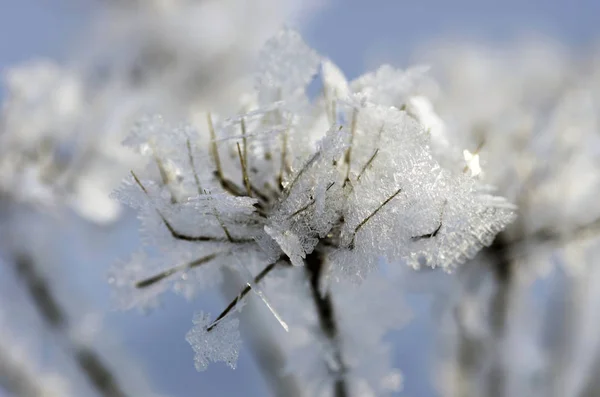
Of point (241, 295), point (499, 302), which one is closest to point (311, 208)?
point (241, 295)

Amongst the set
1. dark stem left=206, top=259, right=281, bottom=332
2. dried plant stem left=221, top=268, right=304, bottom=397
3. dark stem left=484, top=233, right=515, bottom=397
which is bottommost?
dark stem left=484, top=233, right=515, bottom=397

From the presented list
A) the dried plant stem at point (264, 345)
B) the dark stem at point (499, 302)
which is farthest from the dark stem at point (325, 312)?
the dark stem at point (499, 302)

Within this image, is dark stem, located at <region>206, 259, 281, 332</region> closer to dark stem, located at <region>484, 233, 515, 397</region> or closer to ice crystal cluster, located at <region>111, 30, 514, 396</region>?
ice crystal cluster, located at <region>111, 30, 514, 396</region>

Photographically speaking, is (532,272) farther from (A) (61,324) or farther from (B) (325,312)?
(A) (61,324)

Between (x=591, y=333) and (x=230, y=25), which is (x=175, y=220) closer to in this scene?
(x=591, y=333)

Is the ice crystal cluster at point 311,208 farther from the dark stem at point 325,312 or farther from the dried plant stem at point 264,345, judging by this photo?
the dried plant stem at point 264,345

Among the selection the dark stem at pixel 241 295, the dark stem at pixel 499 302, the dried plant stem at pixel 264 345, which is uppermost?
the dark stem at pixel 241 295

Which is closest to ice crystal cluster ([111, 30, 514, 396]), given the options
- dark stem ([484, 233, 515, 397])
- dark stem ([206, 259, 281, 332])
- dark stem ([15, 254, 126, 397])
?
dark stem ([206, 259, 281, 332])
